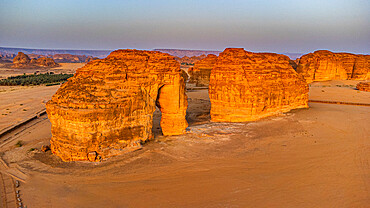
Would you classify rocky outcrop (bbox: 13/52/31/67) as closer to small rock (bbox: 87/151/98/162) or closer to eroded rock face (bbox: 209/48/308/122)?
eroded rock face (bbox: 209/48/308/122)

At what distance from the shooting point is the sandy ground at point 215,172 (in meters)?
7.51

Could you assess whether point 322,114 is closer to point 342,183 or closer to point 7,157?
point 342,183

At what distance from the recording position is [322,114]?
1783cm

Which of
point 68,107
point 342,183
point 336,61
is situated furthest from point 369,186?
point 336,61

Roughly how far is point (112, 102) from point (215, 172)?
17.6ft

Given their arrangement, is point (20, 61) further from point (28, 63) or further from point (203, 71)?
point (203, 71)

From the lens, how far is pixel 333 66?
39938 millimetres

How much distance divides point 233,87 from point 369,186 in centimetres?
950

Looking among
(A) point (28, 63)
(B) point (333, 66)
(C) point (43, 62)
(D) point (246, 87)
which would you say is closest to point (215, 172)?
(D) point (246, 87)

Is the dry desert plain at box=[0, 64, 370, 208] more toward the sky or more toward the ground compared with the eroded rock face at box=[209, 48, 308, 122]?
more toward the ground

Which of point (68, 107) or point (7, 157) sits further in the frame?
point (7, 157)

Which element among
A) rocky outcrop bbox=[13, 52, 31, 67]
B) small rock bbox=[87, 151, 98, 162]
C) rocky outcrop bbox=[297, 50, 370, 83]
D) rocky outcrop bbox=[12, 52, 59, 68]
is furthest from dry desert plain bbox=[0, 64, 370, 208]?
rocky outcrop bbox=[13, 52, 31, 67]

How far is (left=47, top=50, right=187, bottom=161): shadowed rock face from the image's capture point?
9.58 meters

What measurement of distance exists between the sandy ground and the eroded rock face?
2566mm
